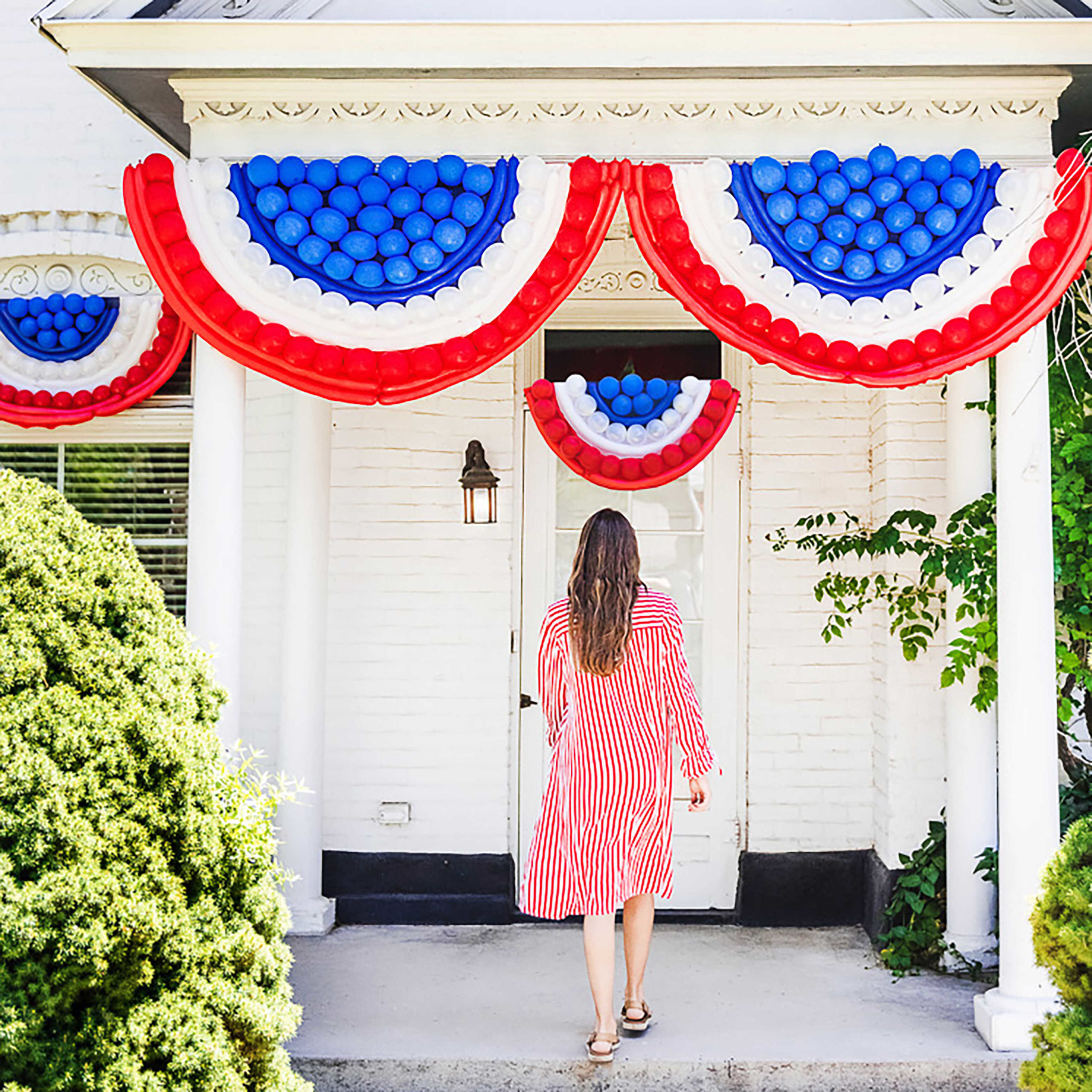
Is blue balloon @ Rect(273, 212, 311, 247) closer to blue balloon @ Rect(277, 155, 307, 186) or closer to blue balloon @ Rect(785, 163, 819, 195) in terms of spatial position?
blue balloon @ Rect(277, 155, 307, 186)

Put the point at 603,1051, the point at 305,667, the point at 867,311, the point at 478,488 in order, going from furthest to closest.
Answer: the point at 478,488
the point at 305,667
the point at 603,1051
the point at 867,311

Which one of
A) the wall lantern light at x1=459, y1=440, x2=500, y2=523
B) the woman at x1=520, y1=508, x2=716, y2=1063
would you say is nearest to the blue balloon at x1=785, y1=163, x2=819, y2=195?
the woman at x1=520, y1=508, x2=716, y2=1063

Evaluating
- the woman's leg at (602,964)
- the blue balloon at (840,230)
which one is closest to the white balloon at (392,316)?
the blue balloon at (840,230)

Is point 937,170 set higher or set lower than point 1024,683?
higher

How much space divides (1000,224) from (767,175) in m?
0.68

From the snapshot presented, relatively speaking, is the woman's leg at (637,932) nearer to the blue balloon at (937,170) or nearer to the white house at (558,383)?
the white house at (558,383)

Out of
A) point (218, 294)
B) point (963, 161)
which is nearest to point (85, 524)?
point (218, 294)

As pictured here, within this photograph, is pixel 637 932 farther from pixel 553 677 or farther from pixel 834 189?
pixel 834 189

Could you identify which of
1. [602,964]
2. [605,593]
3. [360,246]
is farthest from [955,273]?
[602,964]

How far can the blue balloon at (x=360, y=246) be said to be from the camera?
11.0ft

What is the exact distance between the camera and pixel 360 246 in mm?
3338

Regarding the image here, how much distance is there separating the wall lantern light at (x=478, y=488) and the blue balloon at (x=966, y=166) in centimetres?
228

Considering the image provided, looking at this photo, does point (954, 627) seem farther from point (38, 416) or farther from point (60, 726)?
point (38, 416)

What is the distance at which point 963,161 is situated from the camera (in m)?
3.41
